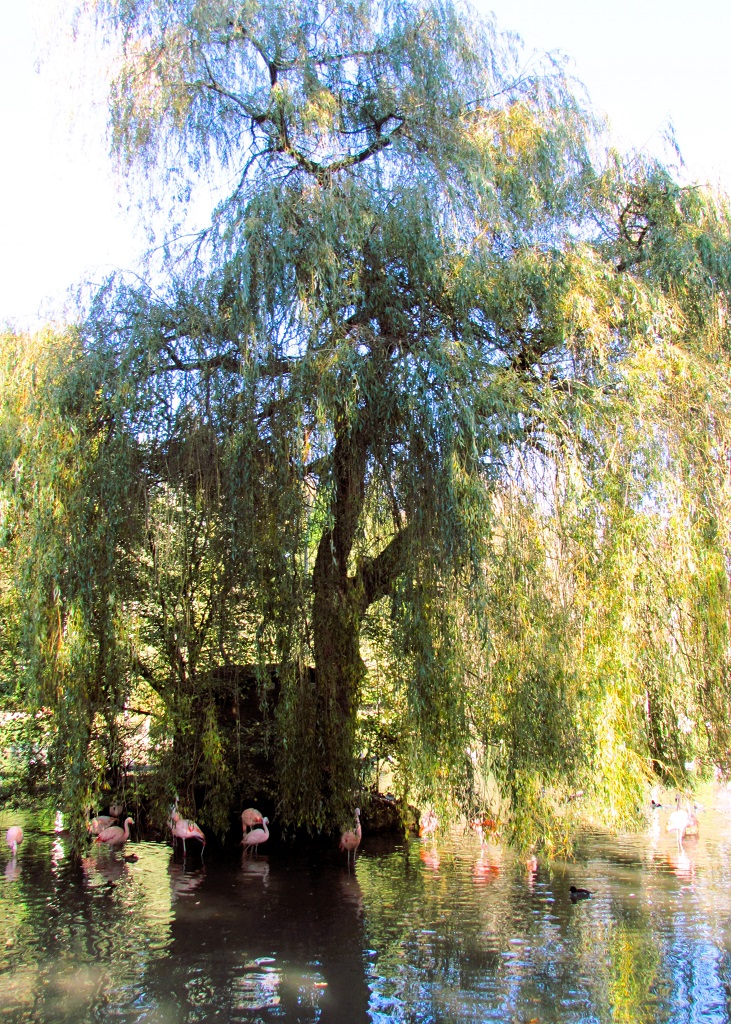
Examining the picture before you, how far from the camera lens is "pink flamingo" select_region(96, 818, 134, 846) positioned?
897 cm

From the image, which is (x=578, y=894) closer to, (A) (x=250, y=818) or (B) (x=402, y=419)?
(A) (x=250, y=818)

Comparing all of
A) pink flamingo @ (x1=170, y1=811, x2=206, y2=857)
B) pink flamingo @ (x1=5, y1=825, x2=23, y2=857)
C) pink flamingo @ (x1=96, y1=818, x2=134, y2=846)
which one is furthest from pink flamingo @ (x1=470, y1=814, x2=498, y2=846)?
pink flamingo @ (x1=5, y1=825, x2=23, y2=857)

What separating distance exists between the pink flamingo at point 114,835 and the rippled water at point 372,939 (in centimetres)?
24

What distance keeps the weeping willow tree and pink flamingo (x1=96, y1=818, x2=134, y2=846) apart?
4.52ft

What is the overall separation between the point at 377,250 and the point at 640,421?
8.11 ft

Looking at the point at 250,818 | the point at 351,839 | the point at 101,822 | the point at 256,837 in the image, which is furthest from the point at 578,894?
the point at 101,822

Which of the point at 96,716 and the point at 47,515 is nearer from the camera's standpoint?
the point at 47,515

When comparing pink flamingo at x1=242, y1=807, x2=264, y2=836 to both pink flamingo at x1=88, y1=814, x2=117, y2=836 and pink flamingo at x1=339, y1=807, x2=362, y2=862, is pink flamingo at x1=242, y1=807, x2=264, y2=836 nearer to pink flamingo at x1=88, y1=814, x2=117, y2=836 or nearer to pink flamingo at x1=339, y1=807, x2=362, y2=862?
pink flamingo at x1=339, y1=807, x2=362, y2=862

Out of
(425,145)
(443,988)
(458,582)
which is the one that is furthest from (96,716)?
(425,145)

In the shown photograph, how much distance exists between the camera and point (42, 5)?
8.11 m

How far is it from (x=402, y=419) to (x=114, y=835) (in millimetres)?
5268

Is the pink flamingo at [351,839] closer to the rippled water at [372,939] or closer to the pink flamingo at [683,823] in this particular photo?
the rippled water at [372,939]

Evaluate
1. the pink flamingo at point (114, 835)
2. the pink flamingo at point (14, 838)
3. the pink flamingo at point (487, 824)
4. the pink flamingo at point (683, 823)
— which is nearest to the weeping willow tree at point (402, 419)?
the pink flamingo at point (487, 824)

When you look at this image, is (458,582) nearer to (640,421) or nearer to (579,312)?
(640,421)
